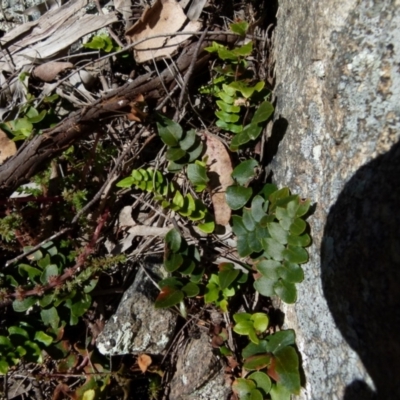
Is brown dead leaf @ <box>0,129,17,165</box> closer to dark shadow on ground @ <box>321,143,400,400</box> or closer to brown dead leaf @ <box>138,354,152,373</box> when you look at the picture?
brown dead leaf @ <box>138,354,152,373</box>

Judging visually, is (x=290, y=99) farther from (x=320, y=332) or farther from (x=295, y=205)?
(x=320, y=332)

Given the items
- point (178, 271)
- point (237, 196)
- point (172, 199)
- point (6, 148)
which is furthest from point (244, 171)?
point (6, 148)

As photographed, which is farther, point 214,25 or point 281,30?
point 214,25

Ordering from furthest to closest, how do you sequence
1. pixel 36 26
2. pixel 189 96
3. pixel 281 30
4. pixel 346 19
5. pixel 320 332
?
pixel 36 26 → pixel 189 96 → pixel 281 30 → pixel 320 332 → pixel 346 19

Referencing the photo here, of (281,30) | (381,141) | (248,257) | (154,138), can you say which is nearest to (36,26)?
(154,138)

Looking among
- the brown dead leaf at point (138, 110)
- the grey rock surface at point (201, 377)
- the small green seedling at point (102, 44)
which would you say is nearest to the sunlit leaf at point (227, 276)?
the grey rock surface at point (201, 377)
